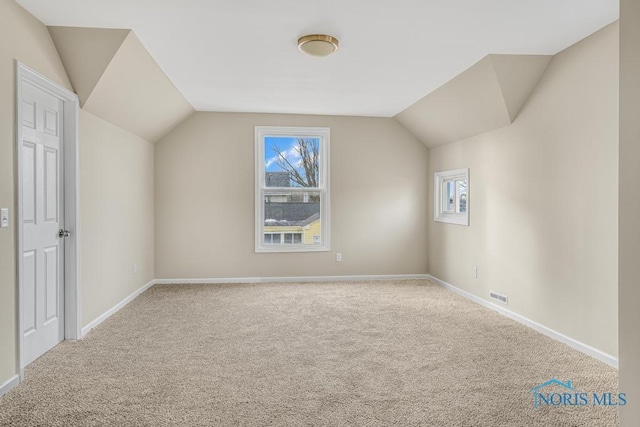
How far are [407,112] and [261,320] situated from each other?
3.33 meters

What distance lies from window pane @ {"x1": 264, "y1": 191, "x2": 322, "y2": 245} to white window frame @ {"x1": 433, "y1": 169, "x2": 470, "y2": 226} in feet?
5.55

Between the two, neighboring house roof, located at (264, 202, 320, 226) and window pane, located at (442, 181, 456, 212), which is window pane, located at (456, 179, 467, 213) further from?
neighboring house roof, located at (264, 202, 320, 226)

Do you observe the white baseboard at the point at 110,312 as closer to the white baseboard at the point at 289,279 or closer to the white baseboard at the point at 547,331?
the white baseboard at the point at 289,279

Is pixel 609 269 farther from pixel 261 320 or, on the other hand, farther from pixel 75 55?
pixel 75 55

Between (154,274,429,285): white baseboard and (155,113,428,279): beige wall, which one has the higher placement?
(155,113,428,279): beige wall

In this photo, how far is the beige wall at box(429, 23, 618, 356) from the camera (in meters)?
2.78

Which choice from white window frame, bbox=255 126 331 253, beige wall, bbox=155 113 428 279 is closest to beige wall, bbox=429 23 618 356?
beige wall, bbox=155 113 428 279

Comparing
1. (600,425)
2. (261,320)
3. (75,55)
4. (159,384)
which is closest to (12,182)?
(75,55)

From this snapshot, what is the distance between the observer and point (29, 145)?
2.72m

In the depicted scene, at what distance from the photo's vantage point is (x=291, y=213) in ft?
18.6

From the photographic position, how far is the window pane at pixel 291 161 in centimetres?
559

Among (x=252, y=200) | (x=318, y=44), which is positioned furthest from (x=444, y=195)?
(x=318, y=44)

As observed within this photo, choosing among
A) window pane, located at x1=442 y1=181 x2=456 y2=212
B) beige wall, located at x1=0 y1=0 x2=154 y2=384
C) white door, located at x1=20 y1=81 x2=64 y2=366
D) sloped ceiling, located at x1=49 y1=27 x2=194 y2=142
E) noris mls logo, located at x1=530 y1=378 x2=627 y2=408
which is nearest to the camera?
noris mls logo, located at x1=530 y1=378 x2=627 y2=408
